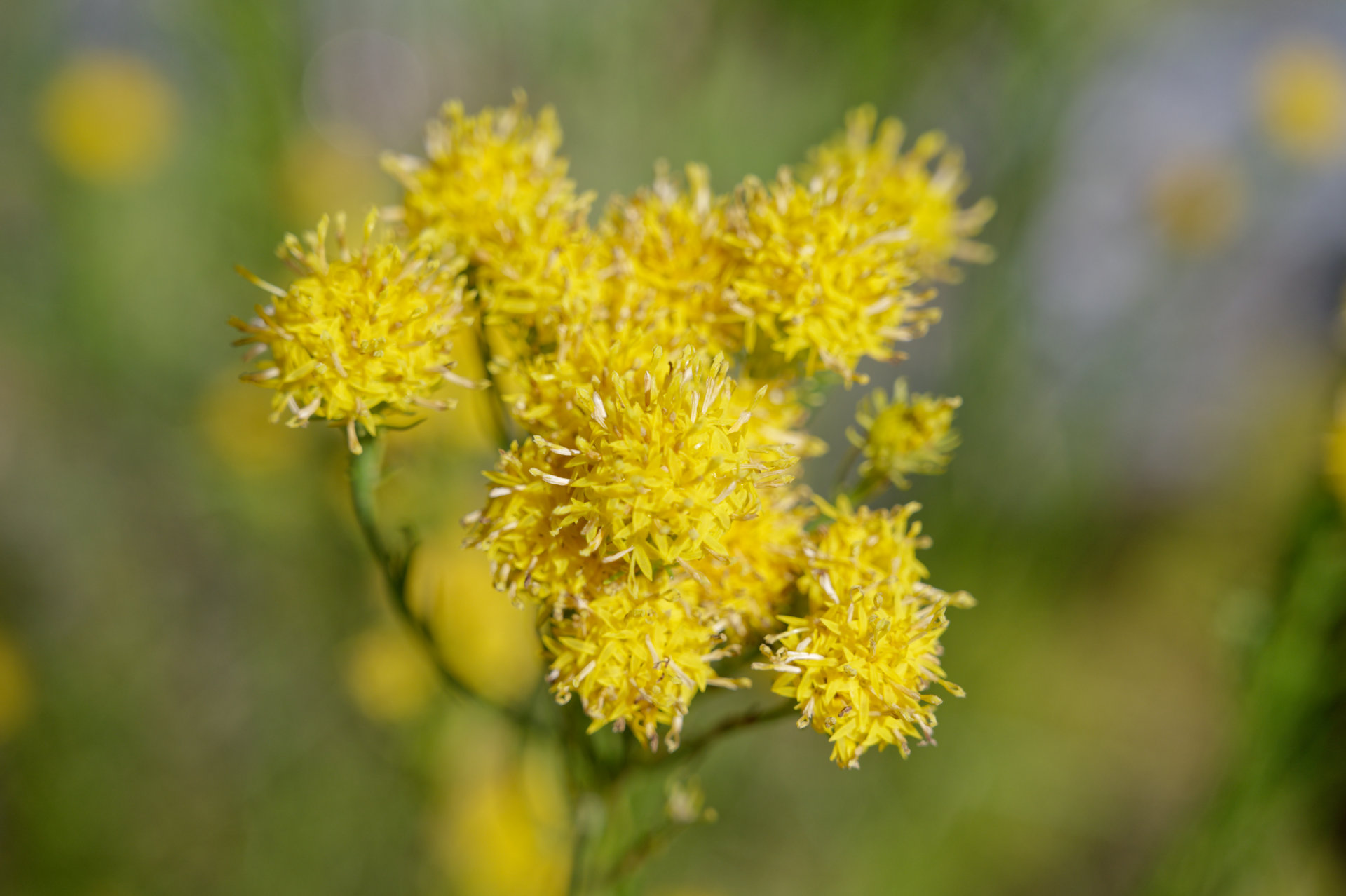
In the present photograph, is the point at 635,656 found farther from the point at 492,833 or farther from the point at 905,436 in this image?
the point at 492,833

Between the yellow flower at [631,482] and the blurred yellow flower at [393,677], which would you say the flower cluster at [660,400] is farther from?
the blurred yellow flower at [393,677]

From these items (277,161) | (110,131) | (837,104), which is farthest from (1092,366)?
(110,131)

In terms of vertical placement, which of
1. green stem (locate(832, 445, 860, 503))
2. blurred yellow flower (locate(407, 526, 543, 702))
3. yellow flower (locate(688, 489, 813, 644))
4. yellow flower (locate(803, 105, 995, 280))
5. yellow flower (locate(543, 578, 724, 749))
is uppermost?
yellow flower (locate(803, 105, 995, 280))

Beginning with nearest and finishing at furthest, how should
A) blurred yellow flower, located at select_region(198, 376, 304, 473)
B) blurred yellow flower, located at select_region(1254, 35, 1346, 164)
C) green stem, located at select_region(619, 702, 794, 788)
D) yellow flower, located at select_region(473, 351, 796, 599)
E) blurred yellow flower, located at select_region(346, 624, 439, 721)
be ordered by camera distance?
yellow flower, located at select_region(473, 351, 796, 599) < green stem, located at select_region(619, 702, 794, 788) < blurred yellow flower, located at select_region(346, 624, 439, 721) < blurred yellow flower, located at select_region(198, 376, 304, 473) < blurred yellow flower, located at select_region(1254, 35, 1346, 164)

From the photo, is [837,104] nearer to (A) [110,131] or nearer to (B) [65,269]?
(A) [110,131]

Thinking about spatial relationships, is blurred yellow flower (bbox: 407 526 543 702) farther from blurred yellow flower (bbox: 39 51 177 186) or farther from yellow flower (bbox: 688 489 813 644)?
blurred yellow flower (bbox: 39 51 177 186)

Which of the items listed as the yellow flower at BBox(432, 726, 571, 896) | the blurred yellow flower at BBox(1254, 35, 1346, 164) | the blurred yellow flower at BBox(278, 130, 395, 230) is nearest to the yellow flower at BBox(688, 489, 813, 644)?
the yellow flower at BBox(432, 726, 571, 896)

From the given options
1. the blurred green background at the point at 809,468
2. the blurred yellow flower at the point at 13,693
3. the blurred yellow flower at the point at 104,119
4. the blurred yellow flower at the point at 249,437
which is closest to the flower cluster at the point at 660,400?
the blurred green background at the point at 809,468
